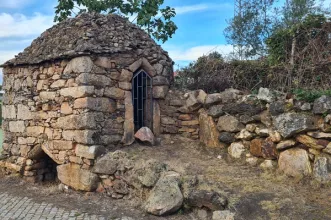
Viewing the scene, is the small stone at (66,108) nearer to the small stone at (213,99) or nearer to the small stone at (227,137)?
the small stone at (213,99)

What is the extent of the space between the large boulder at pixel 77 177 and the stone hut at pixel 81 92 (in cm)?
13

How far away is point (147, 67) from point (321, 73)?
347 cm

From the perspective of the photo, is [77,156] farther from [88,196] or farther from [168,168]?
[168,168]

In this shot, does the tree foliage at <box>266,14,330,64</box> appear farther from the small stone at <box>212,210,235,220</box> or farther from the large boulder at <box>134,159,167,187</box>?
the small stone at <box>212,210,235,220</box>

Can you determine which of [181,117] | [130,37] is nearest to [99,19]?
[130,37]

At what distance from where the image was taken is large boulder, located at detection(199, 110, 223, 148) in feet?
20.8

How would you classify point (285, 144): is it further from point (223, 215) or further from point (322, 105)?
point (223, 215)

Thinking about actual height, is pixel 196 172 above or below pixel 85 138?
below

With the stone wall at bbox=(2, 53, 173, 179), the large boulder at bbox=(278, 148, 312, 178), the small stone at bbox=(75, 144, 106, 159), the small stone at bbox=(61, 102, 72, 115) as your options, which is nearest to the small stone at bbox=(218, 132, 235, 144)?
the large boulder at bbox=(278, 148, 312, 178)

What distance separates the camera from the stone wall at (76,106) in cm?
603

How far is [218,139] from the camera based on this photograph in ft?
20.6

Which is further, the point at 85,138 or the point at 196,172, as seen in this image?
the point at 85,138

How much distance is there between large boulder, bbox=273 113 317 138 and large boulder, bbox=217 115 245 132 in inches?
32.6

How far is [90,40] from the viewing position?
6266 mm
